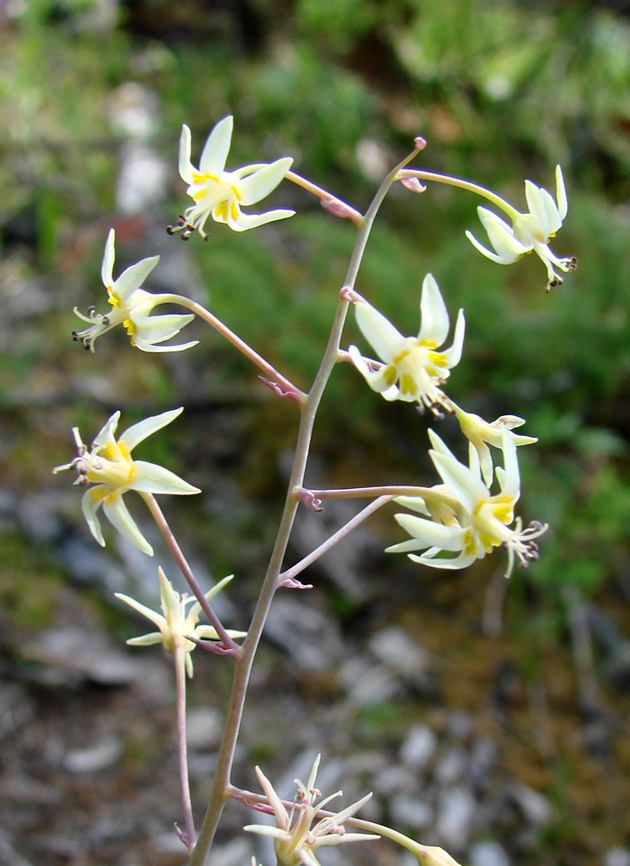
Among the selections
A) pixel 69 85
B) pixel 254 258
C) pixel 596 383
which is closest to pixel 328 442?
pixel 254 258

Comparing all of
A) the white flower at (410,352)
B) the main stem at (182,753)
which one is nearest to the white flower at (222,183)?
the white flower at (410,352)

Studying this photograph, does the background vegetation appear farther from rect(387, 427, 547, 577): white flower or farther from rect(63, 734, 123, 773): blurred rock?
rect(387, 427, 547, 577): white flower

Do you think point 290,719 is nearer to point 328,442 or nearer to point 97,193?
A: point 328,442

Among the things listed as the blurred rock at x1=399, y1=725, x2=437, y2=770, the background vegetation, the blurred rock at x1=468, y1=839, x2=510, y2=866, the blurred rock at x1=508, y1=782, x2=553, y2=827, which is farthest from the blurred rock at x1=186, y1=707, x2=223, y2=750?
the blurred rock at x1=508, y1=782, x2=553, y2=827

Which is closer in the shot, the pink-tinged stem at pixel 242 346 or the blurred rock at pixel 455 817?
the pink-tinged stem at pixel 242 346

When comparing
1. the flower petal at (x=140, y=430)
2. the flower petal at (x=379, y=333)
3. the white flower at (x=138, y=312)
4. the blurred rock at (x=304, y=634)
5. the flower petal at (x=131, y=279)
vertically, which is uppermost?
the flower petal at (x=379, y=333)

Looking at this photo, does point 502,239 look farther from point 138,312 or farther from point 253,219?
point 138,312

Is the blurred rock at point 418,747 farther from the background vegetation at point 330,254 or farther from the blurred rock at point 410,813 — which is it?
the background vegetation at point 330,254
